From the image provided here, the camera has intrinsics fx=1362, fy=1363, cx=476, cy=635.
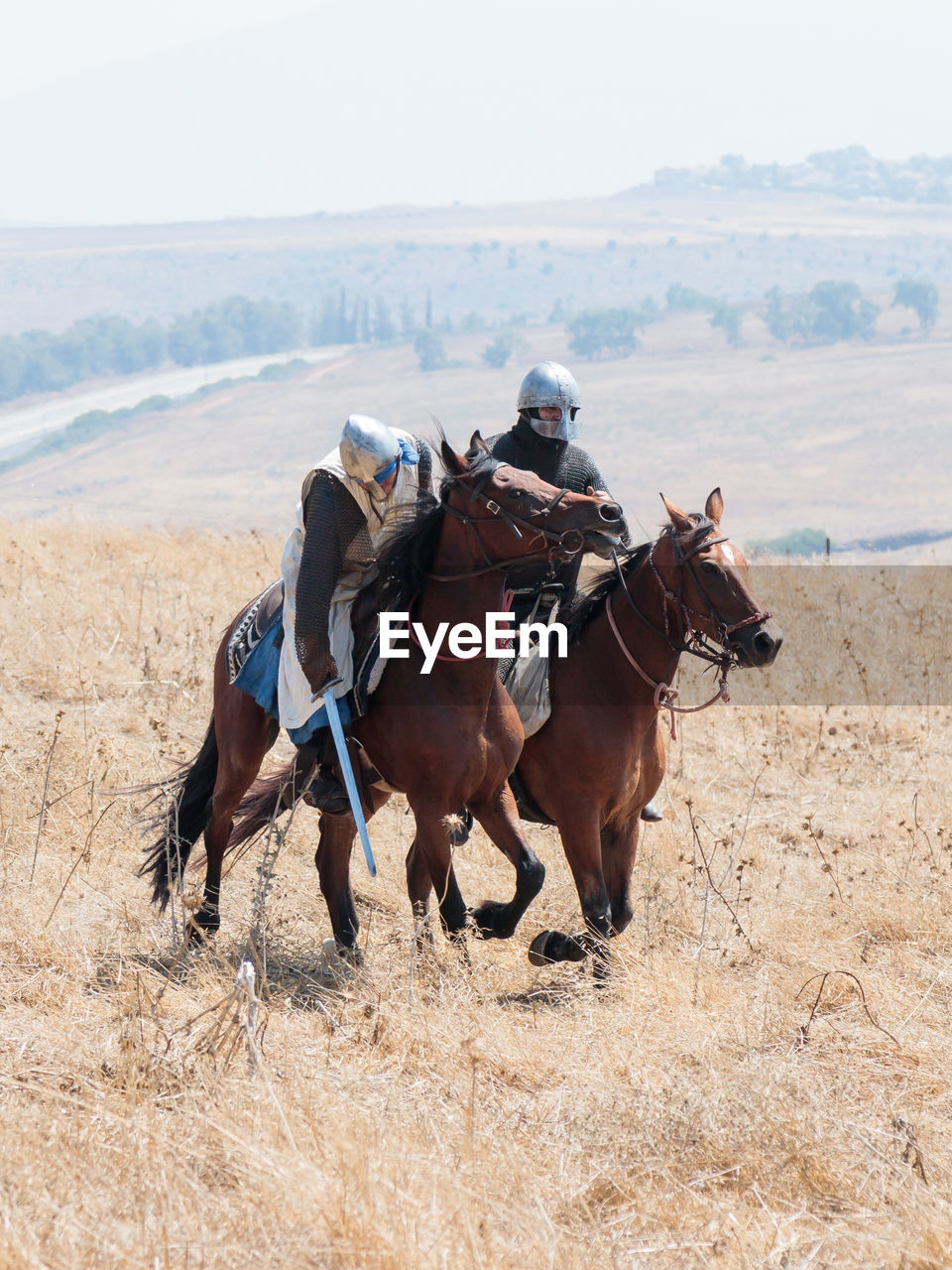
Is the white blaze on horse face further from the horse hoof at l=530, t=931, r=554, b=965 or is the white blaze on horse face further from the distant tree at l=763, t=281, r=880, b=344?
the distant tree at l=763, t=281, r=880, b=344

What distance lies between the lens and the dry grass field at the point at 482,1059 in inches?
142

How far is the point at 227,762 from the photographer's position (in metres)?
6.59

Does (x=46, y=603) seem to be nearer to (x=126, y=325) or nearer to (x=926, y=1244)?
(x=926, y=1244)

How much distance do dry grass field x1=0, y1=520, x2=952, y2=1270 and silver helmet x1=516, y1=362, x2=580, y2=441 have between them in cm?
233

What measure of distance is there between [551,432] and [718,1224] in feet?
12.7

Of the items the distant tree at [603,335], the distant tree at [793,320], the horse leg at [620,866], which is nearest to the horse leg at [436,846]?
the horse leg at [620,866]

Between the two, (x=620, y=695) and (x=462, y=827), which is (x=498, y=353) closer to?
(x=620, y=695)

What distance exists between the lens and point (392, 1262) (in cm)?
331

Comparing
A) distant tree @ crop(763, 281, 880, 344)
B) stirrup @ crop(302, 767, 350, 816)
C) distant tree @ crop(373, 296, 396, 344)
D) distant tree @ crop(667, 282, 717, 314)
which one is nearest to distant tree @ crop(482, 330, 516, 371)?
distant tree @ crop(373, 296, 396, 344)

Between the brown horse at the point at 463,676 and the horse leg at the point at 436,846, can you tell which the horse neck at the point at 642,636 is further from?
the horse leg at the point at 436,846

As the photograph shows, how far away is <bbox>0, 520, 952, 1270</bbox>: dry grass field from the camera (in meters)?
3.62

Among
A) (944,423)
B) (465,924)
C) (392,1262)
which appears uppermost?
(392,1262)

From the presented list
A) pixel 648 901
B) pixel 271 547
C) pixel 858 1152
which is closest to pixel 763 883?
pixel 648 901

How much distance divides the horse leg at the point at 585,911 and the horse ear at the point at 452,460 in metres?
1.67
